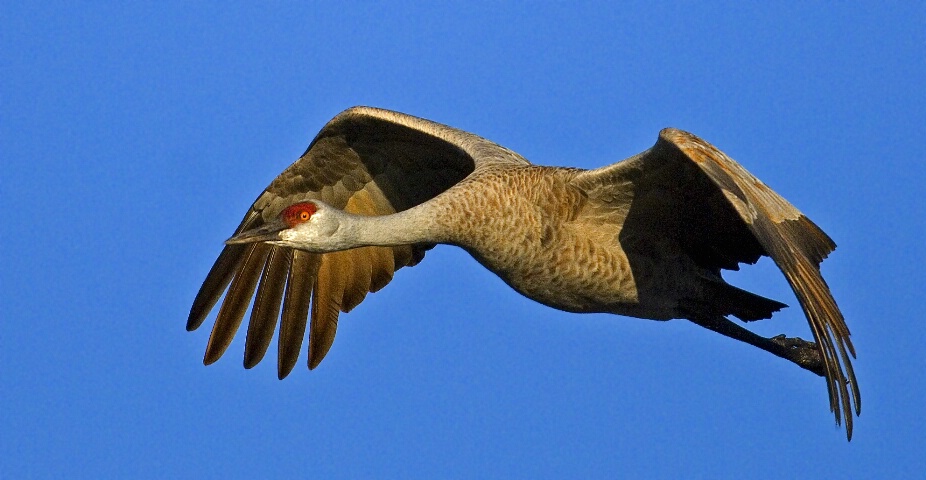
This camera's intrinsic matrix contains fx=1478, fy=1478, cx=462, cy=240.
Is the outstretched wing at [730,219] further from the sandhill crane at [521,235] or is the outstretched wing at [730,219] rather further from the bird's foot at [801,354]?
the bird's foot at [801,354]

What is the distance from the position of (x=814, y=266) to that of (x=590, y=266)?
1641mm

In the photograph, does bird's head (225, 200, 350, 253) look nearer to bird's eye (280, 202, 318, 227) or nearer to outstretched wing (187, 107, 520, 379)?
bird's eye (280, 202, 318, 227)

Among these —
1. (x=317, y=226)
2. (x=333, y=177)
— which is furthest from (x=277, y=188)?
(x=317, y=226)

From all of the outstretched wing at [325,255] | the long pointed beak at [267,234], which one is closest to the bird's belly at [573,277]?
the long pointed beak at [267,234]

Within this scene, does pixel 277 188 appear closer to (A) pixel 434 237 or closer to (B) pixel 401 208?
(B) pixel 401 208

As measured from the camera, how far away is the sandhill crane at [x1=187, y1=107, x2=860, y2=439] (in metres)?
8.42

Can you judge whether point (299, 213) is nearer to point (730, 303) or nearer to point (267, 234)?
point (267, 234)

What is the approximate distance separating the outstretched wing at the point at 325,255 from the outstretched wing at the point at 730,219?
5.95 feet

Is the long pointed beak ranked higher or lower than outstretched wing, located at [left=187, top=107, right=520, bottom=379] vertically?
lower

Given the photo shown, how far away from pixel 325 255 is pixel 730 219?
3.19m

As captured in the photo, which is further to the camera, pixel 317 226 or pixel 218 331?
pixel 218 331

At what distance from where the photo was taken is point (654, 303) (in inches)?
382

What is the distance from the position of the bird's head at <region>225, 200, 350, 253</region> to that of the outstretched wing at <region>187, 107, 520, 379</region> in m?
1.83

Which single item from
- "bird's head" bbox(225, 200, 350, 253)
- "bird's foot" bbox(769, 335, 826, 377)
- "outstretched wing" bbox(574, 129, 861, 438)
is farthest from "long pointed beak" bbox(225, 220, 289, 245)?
"bird's foot" bbox(769, 335, 826, 377)
